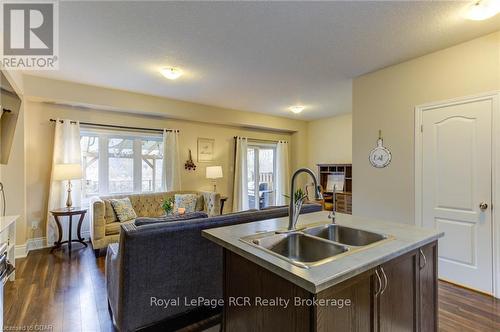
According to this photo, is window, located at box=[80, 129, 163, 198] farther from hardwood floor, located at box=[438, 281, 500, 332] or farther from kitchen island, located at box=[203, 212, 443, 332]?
hardwood floor, located at box=[438, 281, 500, 332]

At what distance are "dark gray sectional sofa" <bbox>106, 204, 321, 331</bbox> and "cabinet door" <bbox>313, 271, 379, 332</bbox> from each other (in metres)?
1.23

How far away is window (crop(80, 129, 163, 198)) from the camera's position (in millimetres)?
4582

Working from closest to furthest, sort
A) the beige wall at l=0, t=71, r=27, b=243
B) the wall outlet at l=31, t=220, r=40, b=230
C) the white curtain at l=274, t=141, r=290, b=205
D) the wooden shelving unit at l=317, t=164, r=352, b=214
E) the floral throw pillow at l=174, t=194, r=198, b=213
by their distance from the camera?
the beige wall at l=0, t=71, r=27, b=243, the wall outlet at l=31, t=220, r=40, b=230, the floral throw pillow at l=174, t=194, r=198, b=213, the wooden shelving unit at l=317, t=164, r=352, b=214, the white curtain at l=274, t=141, r=290, b=205

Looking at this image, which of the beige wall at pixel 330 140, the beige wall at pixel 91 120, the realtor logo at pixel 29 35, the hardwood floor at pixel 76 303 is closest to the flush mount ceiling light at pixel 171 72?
the realtor logo at pixel 29 35

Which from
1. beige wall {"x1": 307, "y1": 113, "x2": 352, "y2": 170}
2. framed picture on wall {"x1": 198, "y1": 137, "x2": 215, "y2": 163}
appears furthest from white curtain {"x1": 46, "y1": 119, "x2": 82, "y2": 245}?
beige wall {"x1": 307, "y1": 113, "x2": 352, "y2": 170}

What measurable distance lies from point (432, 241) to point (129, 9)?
2.93 m

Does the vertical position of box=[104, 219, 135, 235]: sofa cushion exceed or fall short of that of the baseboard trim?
it exceeds it

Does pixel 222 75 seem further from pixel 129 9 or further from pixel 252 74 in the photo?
pixel 129 9

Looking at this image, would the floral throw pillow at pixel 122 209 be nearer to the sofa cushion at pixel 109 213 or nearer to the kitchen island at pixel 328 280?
the sofa cushion at pixel 109 213

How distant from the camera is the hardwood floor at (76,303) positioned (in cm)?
208

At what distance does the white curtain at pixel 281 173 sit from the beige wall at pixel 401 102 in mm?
3146

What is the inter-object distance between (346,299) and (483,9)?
8.52ft

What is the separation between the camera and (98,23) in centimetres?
236

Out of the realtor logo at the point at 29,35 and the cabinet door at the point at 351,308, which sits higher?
the realtor logo at the point at 29,35
